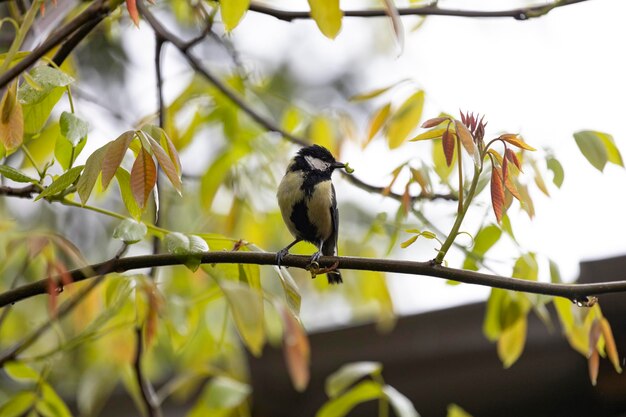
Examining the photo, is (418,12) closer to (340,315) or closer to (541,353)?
(541,353)

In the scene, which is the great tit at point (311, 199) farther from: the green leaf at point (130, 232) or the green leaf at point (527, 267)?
the green leaf at point (130, 232)

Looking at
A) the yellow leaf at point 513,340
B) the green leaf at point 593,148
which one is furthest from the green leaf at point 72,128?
the yellow leaf at point 513,340

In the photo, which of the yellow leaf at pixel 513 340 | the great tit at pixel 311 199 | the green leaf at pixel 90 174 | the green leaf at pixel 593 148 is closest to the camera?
the green leaf at pixel 90 174

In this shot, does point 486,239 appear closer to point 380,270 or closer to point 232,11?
point 380,270

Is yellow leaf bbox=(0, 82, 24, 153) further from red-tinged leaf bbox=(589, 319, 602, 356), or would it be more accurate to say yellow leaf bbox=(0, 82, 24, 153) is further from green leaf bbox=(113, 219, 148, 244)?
red-tinged leaf bbox=(589, 319, 602, 356)

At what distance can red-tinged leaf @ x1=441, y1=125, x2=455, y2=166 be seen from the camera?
1.18m

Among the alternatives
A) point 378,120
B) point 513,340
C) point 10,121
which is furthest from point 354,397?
point 10,121

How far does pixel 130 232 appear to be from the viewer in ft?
3.99

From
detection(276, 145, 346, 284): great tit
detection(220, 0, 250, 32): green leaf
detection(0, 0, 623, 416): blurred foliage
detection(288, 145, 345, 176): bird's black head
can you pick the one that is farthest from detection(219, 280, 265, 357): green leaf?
detection(288, 145, 345, 176): bird's black head

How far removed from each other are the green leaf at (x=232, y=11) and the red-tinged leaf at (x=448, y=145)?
0.37m

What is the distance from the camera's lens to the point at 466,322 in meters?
2.59

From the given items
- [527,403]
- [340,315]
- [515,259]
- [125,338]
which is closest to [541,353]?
[527,403]

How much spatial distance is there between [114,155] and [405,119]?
0.90 meters

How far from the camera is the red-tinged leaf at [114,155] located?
1124 mm
